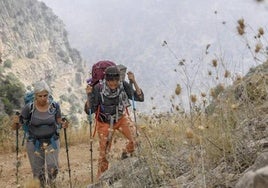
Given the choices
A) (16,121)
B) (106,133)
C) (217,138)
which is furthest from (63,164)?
(217,138)

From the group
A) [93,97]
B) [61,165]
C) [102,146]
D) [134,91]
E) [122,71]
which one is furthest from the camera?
[61,165]

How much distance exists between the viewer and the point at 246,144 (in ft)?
11.5

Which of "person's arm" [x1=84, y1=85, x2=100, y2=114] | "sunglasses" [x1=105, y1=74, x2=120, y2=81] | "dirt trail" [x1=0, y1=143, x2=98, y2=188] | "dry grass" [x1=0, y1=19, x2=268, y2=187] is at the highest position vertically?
"sunglasses" [x1=105, y1=74, x2=120, y2=81]

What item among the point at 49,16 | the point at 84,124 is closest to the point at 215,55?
the point at 84,124

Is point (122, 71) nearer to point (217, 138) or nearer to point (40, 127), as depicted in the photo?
point (40, 127)

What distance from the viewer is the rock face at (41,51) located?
7475cm

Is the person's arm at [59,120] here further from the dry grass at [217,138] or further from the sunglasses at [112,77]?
the dry grass at [217,138]

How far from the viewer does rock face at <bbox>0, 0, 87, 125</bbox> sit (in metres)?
74.8

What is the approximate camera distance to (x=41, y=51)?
90625 millimetres

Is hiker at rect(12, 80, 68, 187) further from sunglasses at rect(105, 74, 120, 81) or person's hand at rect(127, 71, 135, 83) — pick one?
person's hand at rect(127, 71, 135, 83)

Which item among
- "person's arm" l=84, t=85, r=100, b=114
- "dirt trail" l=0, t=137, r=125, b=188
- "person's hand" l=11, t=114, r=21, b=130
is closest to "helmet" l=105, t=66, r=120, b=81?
"person's arm" l=84, t=85, r=100, b=114

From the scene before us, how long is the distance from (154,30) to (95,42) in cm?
3629

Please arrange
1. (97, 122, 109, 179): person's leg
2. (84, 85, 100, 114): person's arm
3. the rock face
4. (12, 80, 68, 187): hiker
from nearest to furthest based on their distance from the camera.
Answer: (97, 122, 109, 179): person's leg, (12, 80, 68, 187): hiker, (84, 85, 100, 114): person's arm, the rock face

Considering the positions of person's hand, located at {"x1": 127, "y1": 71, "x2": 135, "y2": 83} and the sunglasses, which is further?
person's hand, located at {"x1": 127, "y1": 71, "x2": 135, "y2": 83}
